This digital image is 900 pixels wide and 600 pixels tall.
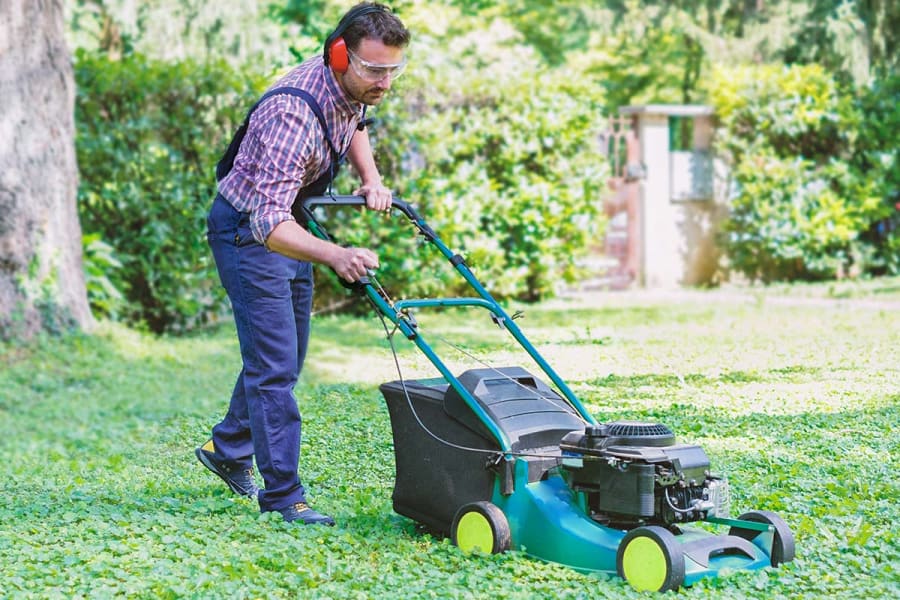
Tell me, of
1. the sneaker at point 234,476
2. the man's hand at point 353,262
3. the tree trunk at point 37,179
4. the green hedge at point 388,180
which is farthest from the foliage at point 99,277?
the man's hand at point 353,262

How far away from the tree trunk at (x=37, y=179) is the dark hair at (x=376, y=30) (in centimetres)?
544

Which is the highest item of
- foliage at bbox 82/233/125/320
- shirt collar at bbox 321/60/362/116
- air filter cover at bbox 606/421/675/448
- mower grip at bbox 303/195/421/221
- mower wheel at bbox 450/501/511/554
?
shirt collar at bbox 321/60/362/116

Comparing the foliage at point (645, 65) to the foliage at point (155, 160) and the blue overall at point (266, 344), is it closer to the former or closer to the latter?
the foliage at point (155, 160)

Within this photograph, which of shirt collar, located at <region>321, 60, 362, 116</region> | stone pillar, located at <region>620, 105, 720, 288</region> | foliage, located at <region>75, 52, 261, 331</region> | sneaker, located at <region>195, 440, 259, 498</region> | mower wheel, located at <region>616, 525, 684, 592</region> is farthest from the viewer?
stone pillar, located at <region>620, 105, 720, 288</region>

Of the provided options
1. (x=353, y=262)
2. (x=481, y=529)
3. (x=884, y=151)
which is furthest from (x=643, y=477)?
(x=884, y=151)

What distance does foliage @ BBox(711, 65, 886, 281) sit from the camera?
13.2 m

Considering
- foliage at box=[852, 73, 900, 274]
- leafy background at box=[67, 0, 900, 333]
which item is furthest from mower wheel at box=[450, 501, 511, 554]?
foliage at box=[852, 73, 900, 274]

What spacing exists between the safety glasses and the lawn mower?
480 mm

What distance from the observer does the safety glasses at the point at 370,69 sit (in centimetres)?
383

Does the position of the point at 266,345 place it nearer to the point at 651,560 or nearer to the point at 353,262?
the point at 353,262

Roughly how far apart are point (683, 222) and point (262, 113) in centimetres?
1025

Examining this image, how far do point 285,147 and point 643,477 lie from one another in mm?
1516

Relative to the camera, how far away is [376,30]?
12.4ft

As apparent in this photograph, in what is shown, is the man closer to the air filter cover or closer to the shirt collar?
the shirt collar
